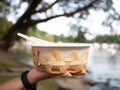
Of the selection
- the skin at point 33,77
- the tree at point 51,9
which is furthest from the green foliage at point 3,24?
the skin at point 33,77

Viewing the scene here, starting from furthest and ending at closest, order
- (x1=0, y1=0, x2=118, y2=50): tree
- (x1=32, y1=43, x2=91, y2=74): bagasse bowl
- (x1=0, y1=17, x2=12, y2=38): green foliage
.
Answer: (x1=0, y1=17, x2=12, y2=38): green foliage < (x1=0, y1=0, x2=118, y2=50): tree < (x1=32, y1=43, x2=91, y2=74): bagasse bowl

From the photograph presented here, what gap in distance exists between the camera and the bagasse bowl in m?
0.79

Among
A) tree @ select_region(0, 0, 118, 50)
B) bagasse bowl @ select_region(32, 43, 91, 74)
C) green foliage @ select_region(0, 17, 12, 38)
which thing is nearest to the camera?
bagasse bowl @ select_region(32, 43, 91, 74)

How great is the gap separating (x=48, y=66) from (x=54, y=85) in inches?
222

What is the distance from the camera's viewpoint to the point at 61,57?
0.79m

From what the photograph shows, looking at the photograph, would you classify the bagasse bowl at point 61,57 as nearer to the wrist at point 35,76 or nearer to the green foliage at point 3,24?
the wrist at point 35,76

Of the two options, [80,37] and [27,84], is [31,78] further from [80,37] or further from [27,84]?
[80,37]

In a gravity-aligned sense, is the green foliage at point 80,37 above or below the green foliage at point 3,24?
below

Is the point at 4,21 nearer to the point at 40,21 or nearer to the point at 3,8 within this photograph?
the point at 3,8

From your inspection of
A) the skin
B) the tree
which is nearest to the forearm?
the skin

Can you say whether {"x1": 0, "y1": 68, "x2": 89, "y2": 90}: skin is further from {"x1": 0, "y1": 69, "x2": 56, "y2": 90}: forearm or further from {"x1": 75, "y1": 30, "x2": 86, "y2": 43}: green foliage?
{"x1": 75, "y1": 30, "x2": 86, "y2": 43}: green foliage

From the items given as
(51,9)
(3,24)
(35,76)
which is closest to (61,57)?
Result: (35,76)

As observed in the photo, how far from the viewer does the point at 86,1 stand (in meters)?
6.20

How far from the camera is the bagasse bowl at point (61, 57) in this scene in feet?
2.59
